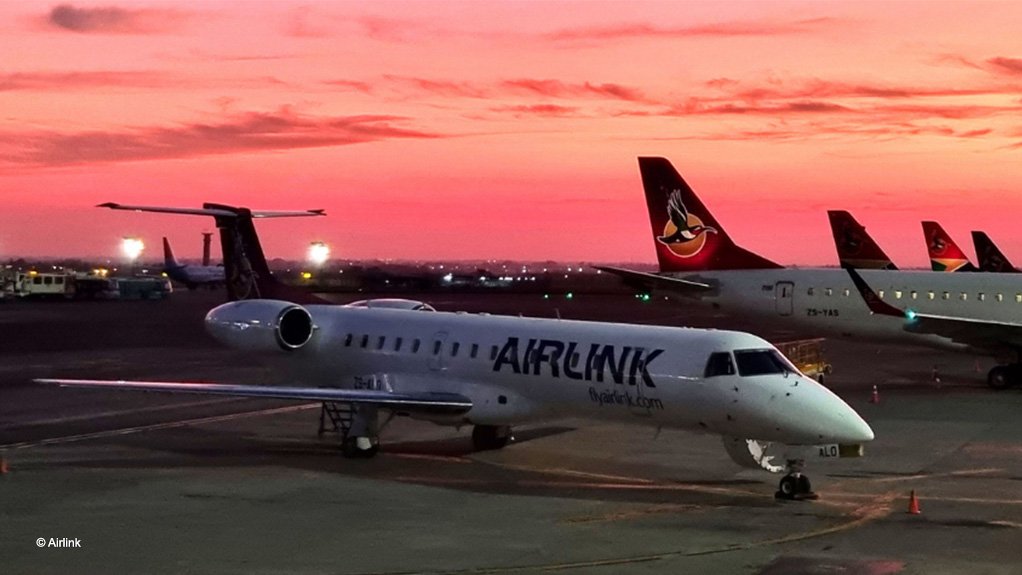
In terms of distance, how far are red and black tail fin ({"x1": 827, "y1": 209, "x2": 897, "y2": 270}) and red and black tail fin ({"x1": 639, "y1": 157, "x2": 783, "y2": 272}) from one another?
10.6 metres

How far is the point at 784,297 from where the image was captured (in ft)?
126

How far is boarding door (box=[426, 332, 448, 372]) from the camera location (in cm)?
2197

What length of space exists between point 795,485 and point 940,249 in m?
38.7

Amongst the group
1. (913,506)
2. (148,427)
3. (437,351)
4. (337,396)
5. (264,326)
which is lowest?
(913,506)

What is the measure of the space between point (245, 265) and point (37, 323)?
40.1 meters

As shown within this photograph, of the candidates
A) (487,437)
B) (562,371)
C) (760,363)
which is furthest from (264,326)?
(760,363)

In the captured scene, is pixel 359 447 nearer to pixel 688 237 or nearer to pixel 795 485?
pixel 795 485

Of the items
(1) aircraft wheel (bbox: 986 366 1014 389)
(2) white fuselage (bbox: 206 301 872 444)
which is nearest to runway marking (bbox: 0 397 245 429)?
(2) white fuselage (bbox: 206 301 872 444)

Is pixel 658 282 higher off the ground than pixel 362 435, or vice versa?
pixel 658 282

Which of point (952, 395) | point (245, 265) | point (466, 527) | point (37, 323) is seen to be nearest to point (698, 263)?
point (952, 395)

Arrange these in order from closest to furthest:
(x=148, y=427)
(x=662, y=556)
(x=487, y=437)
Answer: (x=662, y=556) → (x=487, y=437) → (x=148, y=427)

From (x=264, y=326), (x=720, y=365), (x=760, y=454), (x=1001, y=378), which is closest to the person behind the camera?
(x=760, y=454)

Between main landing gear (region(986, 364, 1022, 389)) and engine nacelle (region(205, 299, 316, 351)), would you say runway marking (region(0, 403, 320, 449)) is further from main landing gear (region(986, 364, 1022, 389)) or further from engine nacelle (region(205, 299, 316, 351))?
main landing gear (region(986, 364, 1022, 389))

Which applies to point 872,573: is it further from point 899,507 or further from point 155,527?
point 155,527
